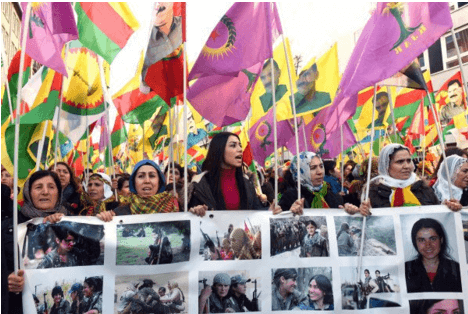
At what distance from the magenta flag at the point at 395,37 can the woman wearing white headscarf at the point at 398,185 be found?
0.58m

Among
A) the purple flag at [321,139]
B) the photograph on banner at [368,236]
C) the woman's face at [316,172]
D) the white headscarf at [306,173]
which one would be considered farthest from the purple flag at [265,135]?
the photograph on banner at [368,236]

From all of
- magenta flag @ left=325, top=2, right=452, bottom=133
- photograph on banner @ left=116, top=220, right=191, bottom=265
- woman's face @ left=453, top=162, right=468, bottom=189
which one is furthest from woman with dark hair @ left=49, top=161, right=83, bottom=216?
woman's face @ left=453, top=162, right=468, bottom=189

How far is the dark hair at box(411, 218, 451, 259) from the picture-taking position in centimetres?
281

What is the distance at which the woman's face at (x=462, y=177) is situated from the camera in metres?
4.11

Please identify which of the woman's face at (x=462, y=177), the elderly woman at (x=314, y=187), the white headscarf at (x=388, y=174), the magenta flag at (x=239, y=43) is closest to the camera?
the white headscarf at (x=388, y=174)

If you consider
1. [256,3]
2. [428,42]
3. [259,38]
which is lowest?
[428,42]

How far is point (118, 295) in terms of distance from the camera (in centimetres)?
261

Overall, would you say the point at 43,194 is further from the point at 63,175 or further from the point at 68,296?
the point at 63,175

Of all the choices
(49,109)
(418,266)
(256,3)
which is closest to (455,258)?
(418,266)

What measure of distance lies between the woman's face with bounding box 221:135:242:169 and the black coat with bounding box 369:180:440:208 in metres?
0.95

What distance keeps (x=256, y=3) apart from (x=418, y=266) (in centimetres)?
214

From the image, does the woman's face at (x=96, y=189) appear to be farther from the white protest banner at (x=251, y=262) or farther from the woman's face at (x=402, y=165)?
the woman's face at (x=402, y=165)

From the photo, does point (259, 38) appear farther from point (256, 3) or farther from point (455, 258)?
point (455, 258)

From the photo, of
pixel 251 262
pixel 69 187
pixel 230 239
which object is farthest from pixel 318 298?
pixel 69 187
